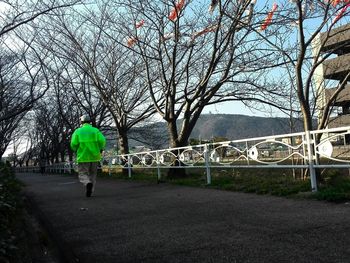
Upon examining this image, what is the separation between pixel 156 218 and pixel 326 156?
3.08 metres

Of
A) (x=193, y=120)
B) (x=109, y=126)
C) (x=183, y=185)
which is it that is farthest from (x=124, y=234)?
(x=109, y=126)

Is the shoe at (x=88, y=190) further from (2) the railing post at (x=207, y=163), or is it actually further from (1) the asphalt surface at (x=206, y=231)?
(2) the railing post at (x=207, y=163)

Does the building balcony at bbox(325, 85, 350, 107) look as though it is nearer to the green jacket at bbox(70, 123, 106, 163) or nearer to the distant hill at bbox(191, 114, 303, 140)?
the distant hill at bbox(191, 114, 303, 140)

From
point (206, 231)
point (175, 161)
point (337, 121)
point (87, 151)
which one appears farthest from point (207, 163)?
point (337, 121)

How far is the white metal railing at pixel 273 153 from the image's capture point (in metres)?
6.65

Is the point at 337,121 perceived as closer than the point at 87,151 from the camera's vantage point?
No

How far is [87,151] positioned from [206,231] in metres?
5.38

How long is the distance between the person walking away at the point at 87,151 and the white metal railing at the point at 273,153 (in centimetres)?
274

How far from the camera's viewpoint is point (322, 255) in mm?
3176

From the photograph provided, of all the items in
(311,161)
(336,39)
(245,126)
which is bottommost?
(311,161)

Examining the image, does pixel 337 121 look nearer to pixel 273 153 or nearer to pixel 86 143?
pixel 273 153

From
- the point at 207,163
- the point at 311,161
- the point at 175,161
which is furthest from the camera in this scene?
the point at 175,161

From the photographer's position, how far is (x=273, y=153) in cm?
834

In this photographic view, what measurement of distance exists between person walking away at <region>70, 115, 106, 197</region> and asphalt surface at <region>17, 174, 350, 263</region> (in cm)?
225
